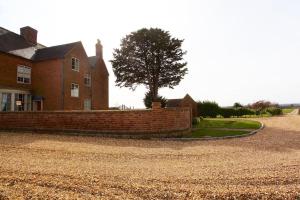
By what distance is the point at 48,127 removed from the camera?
17406mm

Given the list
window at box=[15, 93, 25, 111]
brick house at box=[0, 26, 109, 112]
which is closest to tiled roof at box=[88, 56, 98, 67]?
brick house at box=[0, 26, 109, 112]

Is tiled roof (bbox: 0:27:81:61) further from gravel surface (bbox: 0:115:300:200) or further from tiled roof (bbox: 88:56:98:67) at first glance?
gravel surface (bbox: 0:115:300:200)

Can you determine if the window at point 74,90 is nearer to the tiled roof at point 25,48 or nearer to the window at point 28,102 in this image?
the tiled roof at point 25,48

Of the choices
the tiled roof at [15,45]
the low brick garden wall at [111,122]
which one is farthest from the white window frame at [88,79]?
the low brick garden wall at [111,122]

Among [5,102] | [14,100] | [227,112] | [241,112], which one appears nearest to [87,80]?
[14,100]

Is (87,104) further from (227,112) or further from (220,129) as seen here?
(227,112)

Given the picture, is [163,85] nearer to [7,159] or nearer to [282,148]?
[282,148]

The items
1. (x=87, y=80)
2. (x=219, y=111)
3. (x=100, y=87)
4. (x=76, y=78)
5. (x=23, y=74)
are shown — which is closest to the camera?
(x=23, y=74)

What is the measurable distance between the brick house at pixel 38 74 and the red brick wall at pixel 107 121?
26.1 feet

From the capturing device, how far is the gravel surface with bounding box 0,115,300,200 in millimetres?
5391

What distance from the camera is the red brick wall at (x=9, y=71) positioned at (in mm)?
23844

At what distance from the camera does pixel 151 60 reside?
38.2 m

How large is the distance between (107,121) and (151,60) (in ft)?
76.9

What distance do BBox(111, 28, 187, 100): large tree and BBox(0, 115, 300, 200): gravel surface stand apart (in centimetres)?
2824
